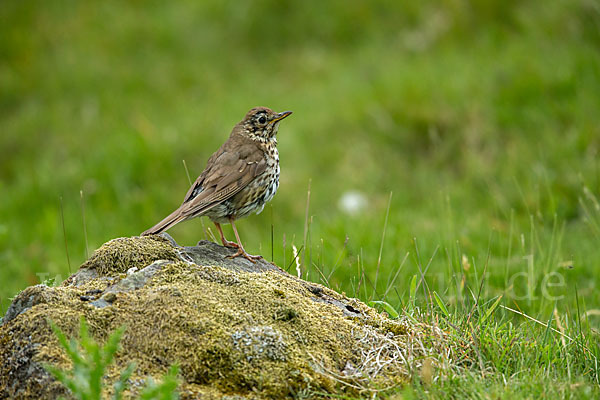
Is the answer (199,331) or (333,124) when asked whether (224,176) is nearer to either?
(199,331)

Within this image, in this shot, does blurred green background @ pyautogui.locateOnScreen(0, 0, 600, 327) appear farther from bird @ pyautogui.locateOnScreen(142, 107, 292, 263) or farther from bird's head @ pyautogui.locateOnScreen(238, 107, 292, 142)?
bird's head @ pyautogui.locateOnScreen(238, 107, 292, 142)

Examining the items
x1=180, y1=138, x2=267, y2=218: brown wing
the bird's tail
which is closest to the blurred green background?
x1=180, y1=138, x2=267, y2=218: brown wing

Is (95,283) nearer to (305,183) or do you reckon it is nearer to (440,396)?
(440,396)

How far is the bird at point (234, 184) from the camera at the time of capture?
464 centimetres

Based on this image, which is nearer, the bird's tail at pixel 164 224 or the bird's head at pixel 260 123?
the bird's tail at pixel 164 224

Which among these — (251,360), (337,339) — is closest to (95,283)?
(251,360)

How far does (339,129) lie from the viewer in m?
9.98

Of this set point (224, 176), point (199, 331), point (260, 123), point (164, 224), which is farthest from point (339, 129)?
point (199, 331)

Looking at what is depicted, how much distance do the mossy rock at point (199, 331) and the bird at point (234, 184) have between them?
0.93 meters

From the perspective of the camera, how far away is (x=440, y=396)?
3039 mm

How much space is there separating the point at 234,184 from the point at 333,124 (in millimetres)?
5455

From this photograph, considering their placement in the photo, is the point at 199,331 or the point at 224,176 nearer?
the point at 199,331

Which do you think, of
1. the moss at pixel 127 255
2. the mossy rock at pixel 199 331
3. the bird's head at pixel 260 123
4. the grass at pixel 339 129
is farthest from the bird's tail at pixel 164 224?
the bird's head at pixel 260 123

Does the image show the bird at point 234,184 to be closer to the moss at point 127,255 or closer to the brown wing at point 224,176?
the brown wing at point 224,176
